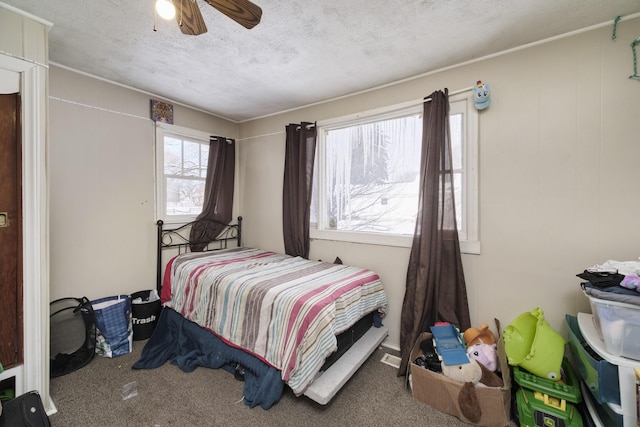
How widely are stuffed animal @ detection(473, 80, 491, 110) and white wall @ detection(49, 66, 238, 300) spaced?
3.10 metres

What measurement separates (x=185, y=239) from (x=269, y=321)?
187cm

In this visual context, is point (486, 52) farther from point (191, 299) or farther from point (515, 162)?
point (191, 299)

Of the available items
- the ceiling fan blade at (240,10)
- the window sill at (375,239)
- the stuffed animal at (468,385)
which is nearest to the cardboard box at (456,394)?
the stuffed animal at (468,385)

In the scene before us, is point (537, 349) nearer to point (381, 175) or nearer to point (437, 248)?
point (437, 248)

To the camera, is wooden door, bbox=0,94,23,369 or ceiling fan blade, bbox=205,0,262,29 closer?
ceiling fan blade, bbox=205,0,262,29

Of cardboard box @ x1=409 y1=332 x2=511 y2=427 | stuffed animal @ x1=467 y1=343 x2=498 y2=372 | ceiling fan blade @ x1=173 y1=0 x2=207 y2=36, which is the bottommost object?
cardboard box @ x1=409 y1=332 x2=511 y2=427

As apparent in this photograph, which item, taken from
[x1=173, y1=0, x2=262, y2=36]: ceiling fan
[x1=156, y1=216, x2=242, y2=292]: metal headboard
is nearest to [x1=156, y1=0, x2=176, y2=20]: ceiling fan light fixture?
[x1=173, y1=0, x2=262, y2=36]: ceiling fan

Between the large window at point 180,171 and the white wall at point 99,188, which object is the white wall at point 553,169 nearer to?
the large window at point 180,171

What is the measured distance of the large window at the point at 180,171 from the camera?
290 cm

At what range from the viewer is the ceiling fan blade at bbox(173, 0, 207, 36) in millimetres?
1092

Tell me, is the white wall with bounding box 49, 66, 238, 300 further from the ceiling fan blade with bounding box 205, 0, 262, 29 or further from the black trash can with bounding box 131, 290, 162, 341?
the ceiling fan blade with bounding box 205, 0, 262, 29

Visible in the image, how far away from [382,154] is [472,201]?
0.90 m

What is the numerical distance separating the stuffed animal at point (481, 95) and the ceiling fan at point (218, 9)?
1673mm

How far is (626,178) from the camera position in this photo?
163 centimetres
